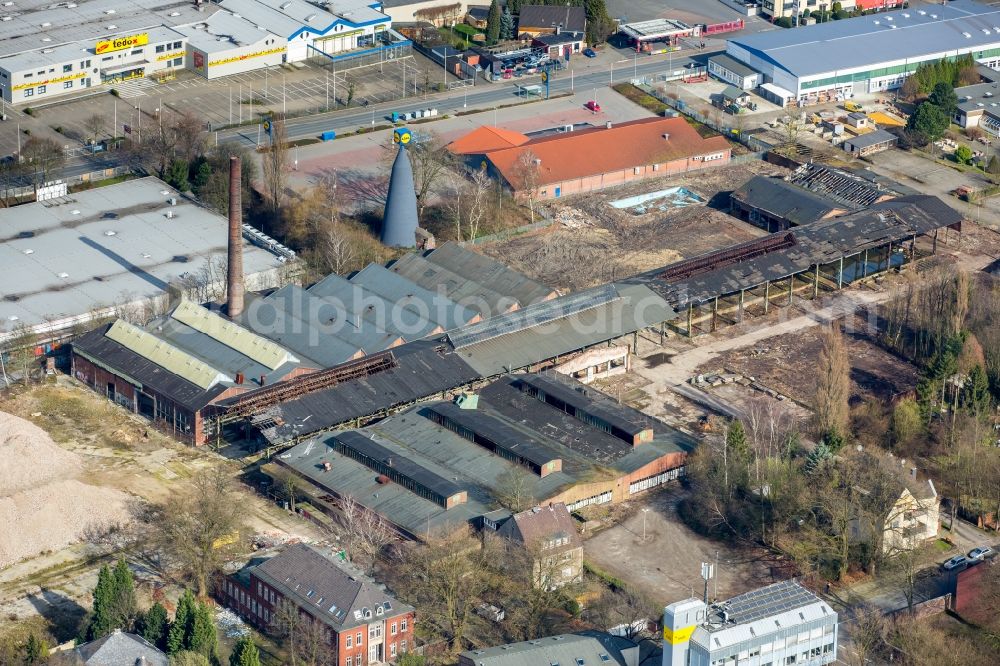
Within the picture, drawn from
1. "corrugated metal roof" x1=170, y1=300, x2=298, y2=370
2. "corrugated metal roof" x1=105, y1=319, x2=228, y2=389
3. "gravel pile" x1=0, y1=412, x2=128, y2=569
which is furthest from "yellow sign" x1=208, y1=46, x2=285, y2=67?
"gravel pile" x1=0, y1=412, x2=128, y2=569

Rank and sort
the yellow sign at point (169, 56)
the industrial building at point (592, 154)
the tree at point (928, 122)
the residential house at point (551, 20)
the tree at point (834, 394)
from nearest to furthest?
the tree at point (834, 394)
the industrial building at point (592, 154)
the tree at point (928, 122)
the yellow sign at point (169, 56)
the residential house at point (551, 20)

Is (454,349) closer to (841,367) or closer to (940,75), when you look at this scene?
(841,367)

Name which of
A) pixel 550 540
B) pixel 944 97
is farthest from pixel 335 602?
pixel 944 97

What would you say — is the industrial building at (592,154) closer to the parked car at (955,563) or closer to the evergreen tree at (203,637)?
the parked car at (955,563)

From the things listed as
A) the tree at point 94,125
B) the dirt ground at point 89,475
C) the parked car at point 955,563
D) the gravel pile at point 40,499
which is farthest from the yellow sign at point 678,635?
the tree at point 94,125

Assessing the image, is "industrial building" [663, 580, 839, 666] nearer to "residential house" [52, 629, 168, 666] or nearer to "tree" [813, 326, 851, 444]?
"tree" [813, 326, 851, 444]
